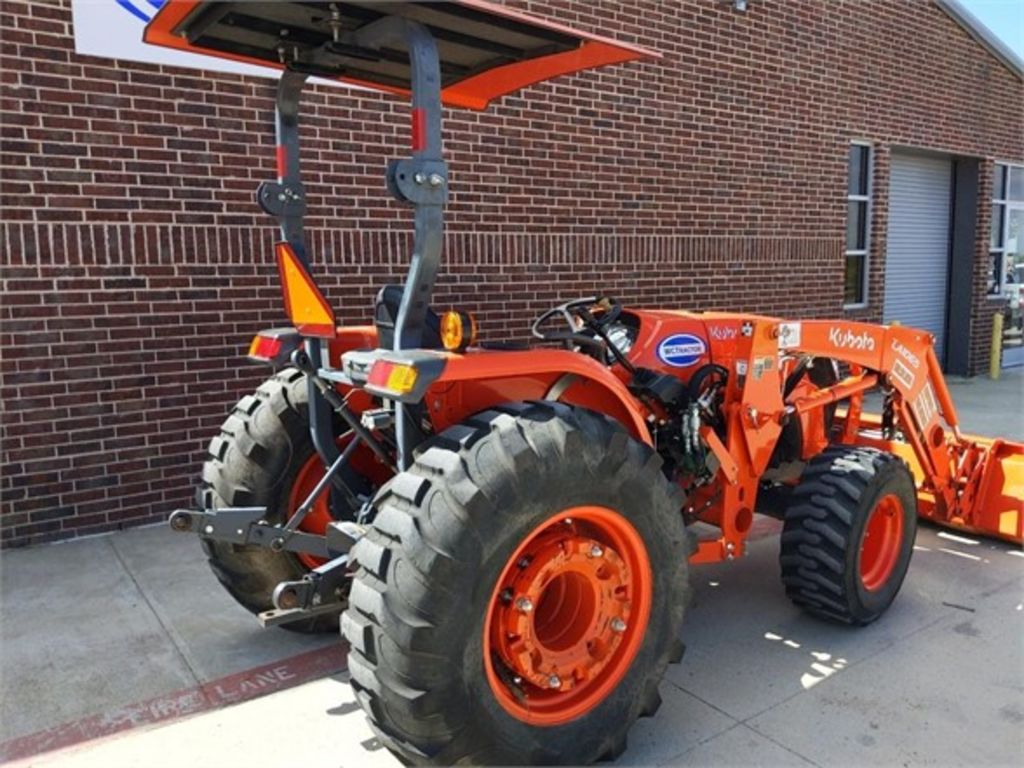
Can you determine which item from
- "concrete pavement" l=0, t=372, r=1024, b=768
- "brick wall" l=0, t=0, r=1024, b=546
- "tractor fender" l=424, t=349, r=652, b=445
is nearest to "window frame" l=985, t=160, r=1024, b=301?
"brick wall" l=0, t=0, r=1024, b=546

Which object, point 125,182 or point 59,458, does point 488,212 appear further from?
point 59,458

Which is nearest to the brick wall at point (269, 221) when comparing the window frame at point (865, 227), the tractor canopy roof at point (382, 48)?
the window frame at point (865, 227)

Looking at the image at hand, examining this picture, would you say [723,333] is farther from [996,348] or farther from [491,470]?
[996,348]

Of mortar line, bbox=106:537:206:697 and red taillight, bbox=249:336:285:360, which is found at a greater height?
red taillight, bbox=249:336:285:360

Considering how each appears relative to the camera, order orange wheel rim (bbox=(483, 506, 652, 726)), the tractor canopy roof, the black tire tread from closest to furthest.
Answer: orange wheel rim (bbox=(483, 506, 652, 726))
the tractor canopy roof
the black tire tread

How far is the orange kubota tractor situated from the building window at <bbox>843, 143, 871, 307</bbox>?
6339 mm

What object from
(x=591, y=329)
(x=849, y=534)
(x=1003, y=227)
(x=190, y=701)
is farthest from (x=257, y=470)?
(x=1003, y=227)

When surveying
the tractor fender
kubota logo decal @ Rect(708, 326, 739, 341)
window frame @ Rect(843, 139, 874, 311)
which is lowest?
the tractor fender

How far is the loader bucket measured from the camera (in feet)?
16.1

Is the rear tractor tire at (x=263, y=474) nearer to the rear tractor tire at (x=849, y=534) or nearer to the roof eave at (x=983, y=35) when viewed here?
the rear tractor tire at (x=849, y=534)

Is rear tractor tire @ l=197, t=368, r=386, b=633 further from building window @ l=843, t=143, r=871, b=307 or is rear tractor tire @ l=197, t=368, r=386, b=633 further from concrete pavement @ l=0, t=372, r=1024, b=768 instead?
building window @ l=843, t=143, r=871, b=307

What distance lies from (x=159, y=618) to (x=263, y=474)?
1.19 meters

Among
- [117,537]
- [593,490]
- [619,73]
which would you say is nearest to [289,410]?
[593,490]

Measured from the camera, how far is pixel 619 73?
7.53 meters
